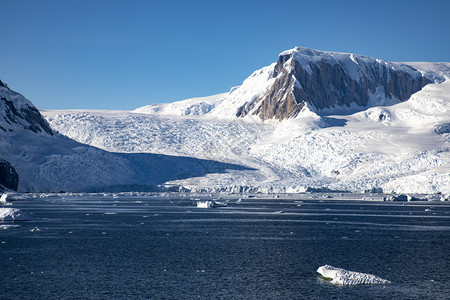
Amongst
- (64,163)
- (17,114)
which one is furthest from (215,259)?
(17,114)

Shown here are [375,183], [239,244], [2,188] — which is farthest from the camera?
[375,183]

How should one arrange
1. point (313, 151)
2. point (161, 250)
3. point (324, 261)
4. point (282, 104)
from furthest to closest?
point (282, 104) < point (313, 151) < point (161, 250) < point (324, 261)

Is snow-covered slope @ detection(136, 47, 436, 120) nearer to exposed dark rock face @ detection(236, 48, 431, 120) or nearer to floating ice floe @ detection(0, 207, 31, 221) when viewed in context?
exposed dark rock face @ detection(236, 48, 431, 120)

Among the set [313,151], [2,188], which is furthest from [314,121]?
[2,188]

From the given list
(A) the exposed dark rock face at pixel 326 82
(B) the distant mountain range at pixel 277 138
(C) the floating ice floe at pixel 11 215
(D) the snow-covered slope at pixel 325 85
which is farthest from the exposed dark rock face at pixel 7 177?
(A) the exposed dark rock face at pixel 326 82

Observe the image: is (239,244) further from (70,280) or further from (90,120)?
(90,120)
